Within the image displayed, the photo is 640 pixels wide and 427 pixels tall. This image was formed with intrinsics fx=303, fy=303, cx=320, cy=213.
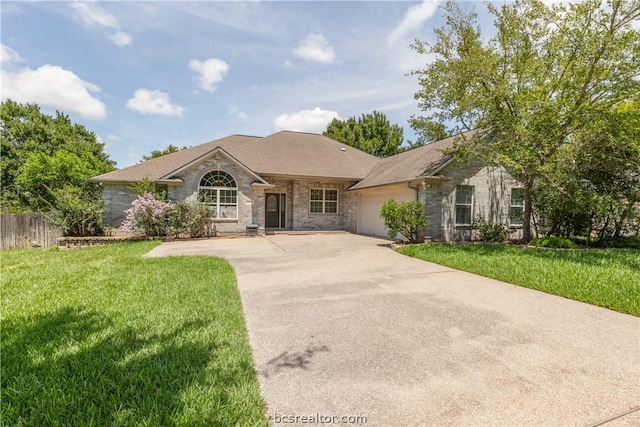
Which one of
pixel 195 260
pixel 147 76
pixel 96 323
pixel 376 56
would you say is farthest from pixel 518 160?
pixel 147 76

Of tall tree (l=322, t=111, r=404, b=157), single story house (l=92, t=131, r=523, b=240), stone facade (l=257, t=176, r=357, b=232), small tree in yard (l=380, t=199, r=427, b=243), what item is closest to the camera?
small tree in yard (l=380, t=199, r=427, b=243)

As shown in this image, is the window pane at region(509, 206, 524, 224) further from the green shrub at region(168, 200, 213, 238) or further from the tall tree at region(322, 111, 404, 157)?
the tall tree at region(322, 111, 404, 157)

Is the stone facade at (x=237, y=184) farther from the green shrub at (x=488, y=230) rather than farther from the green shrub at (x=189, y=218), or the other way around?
the green shrub at (x=488, y=230)

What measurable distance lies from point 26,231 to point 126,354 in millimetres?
13705

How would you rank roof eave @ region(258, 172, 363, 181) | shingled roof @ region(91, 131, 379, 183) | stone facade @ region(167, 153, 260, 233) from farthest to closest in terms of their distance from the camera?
1. roof eave @ region(258, 172, 363, 181)
2. shingled roof @ region(91, 131, 379, 183)
3. stone facade @ region(167, 153, 260, 233)

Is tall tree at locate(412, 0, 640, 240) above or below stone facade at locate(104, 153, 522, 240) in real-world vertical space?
above

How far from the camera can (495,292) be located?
5.82 metres

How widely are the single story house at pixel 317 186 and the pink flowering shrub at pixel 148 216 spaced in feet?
3.81

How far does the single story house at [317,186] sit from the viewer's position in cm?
1330

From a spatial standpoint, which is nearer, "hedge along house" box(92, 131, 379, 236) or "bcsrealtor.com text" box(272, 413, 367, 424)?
"bcsrealtor.com text" box(272, 413, 367, 424)

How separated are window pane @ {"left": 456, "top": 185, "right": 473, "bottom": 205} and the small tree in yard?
8.21 feet

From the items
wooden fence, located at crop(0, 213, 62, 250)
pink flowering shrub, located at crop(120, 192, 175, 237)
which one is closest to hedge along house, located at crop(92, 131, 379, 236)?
pink flowering shrub, located at crop(120, 192, 175, 237)

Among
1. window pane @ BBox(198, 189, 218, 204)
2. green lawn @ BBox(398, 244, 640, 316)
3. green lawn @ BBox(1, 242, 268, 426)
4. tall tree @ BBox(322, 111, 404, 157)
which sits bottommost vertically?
green lawn @ BBox(1, 242, 268, 426)

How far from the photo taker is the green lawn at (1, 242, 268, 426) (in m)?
2.30
